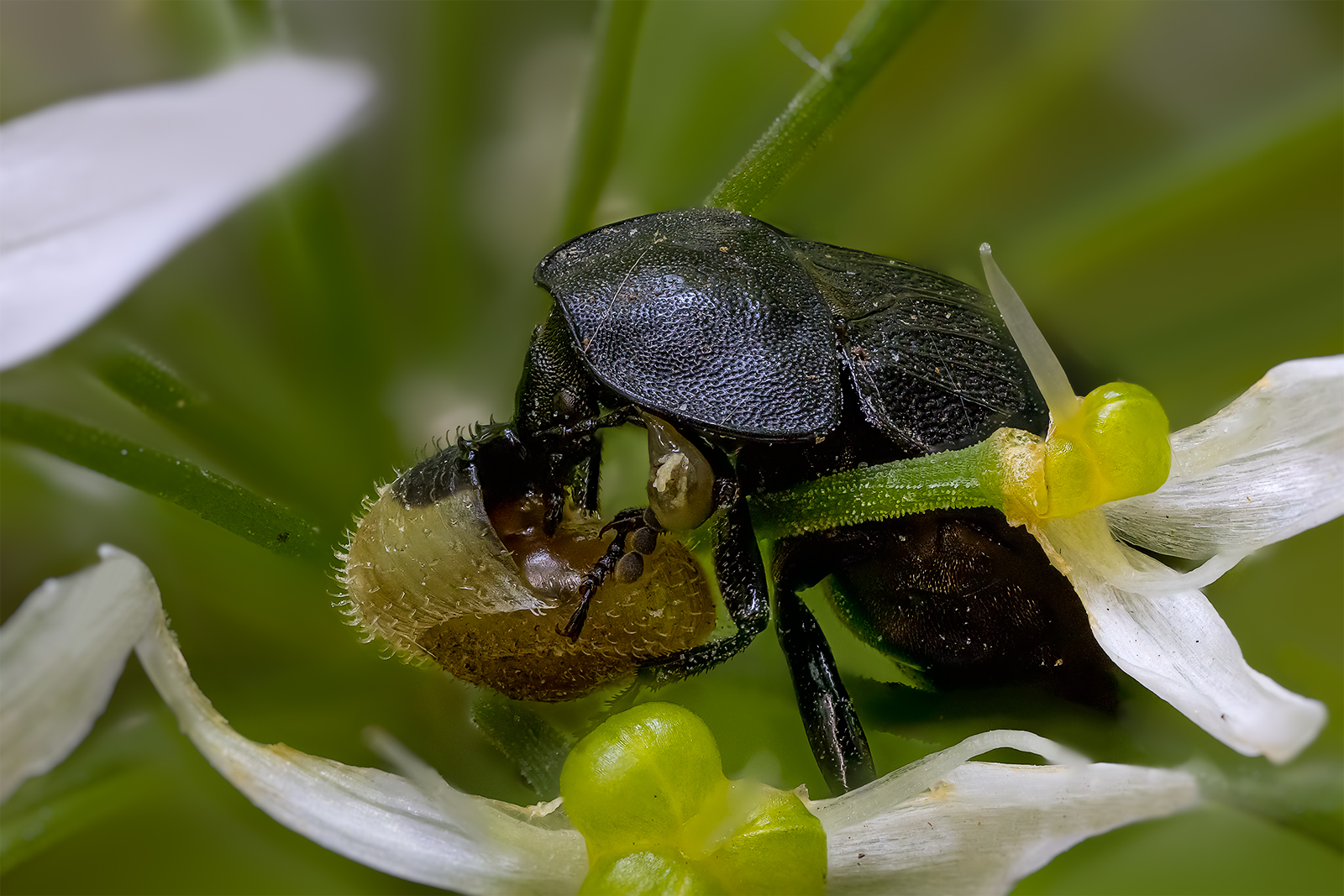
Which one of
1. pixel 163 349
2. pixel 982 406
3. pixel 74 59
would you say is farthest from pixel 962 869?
pixel 74 59

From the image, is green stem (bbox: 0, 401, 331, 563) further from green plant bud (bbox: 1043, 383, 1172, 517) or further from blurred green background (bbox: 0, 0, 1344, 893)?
green plant bud (bbox: 1043, 383, 1172, 517)

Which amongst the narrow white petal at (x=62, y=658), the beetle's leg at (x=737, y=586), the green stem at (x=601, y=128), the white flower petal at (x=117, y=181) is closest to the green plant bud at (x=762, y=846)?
the beetle's leg at (x=737, y=586)

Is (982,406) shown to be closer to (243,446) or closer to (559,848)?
(559,848)

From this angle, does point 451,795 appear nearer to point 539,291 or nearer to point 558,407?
point 558,407

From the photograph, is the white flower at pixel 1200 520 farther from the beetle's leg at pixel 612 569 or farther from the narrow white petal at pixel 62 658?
the narrow white petal at pixel 62 658

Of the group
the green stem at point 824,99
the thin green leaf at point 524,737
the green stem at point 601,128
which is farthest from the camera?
the green stem at point 601,128

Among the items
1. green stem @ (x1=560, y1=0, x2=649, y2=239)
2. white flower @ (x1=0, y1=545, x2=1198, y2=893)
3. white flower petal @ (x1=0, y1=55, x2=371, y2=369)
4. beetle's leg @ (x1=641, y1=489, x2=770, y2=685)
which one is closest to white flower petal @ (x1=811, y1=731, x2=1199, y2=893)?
white flower @ (x1=0, y1=545, x2=1198, y2=893)

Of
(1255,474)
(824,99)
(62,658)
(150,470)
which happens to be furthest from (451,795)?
(824,99)
